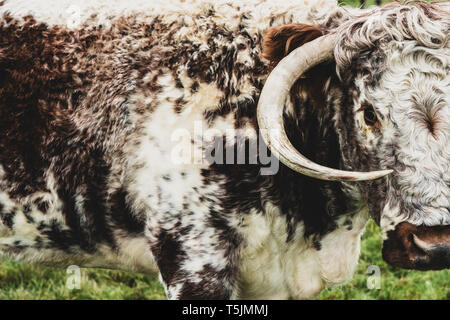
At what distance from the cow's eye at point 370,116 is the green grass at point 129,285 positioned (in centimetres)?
269

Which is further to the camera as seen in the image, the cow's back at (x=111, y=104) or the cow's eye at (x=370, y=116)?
the cow's back at (x=111, y=104)

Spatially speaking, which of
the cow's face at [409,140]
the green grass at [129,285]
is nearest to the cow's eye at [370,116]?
the cow's face at [409,140]

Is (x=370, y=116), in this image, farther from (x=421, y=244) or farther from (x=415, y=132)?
(x=421, y=244)

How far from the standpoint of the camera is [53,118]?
4035mm

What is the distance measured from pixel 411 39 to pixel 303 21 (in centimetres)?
75

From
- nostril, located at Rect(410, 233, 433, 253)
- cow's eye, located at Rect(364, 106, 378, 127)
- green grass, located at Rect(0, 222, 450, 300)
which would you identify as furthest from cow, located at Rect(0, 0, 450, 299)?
green grass, located at Rect(0, 222, 450, 300)

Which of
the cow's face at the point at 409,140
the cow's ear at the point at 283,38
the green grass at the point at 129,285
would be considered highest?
the cow's ear at the point at 283,38

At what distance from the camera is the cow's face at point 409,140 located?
3.23 m

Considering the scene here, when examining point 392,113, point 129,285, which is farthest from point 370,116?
point 129,285

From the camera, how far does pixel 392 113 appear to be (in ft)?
11.0

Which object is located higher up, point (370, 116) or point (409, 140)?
point (370, 116)

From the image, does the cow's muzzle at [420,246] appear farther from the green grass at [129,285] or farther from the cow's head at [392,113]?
the green grass at [129,285]

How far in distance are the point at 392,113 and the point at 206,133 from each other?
40.2 inches
